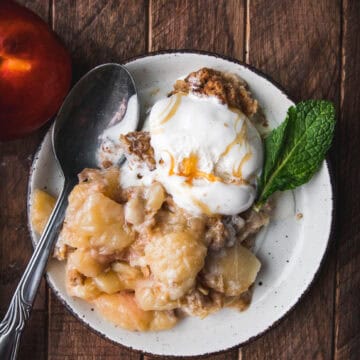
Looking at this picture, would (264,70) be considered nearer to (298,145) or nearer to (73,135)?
(298,145)

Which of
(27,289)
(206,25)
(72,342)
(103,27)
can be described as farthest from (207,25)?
(72,342)

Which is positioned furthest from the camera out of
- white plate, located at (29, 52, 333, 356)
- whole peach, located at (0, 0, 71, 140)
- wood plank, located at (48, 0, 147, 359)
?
wood plank, located at (48, 0, 147, 359)

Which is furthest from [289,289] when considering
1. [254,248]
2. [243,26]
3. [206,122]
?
[243,26]

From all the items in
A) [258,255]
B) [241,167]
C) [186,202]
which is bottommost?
[258,255]

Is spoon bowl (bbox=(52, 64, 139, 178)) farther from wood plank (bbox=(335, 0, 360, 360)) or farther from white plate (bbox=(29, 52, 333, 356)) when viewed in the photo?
wood plank (bbox=(335, 0, 360, 360))

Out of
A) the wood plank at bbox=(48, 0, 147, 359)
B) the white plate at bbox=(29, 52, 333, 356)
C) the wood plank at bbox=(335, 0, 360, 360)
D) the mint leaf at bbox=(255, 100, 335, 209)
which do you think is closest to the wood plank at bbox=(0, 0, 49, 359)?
the white plate at bbox=(29, 52, 333, 356)

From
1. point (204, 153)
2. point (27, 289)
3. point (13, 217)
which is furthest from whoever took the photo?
point (13, 217)

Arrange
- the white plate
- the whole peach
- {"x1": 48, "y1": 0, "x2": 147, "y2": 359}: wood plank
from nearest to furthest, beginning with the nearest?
1. the whole peach
2. the white plate
3. {"x1": 48, "y1": 0, "x2": 147, "y2": 359}: wood plank
